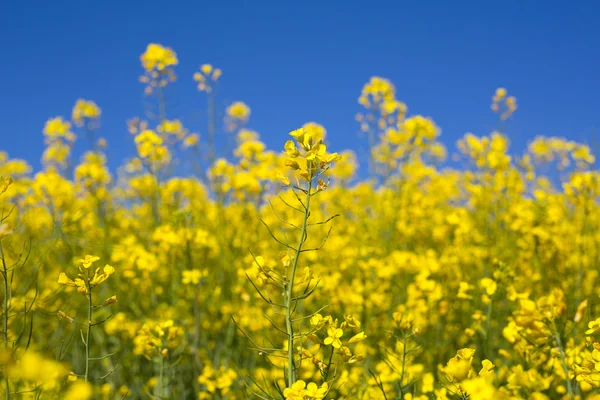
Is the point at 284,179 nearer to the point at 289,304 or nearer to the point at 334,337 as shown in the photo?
the point at 289,304

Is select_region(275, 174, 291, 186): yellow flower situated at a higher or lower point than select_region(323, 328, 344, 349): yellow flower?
higher

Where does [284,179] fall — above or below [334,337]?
above

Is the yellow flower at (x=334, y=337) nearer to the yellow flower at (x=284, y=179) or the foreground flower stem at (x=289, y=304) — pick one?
the foreground flower stem at (x=289, y=304)

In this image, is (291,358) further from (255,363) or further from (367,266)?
(367,266)

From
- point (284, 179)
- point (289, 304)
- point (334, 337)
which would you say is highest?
point (284, 179)

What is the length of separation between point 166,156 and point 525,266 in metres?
3.61

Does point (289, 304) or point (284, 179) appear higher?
point (284, 179)

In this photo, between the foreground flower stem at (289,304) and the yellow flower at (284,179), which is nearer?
the foreground flower stem at (289,304)

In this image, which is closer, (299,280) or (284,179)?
(284,179)

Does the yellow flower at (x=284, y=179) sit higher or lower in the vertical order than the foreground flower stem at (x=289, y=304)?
higher

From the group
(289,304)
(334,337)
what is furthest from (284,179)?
(334,337)

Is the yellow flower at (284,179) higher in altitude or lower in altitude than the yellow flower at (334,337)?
higher

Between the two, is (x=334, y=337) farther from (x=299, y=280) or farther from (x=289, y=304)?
(x=299, y=280)

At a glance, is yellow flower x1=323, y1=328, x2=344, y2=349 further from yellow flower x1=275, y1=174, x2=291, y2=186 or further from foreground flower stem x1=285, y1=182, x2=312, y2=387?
yellow flower x1=275, y1=174, x2=291, y2=186
